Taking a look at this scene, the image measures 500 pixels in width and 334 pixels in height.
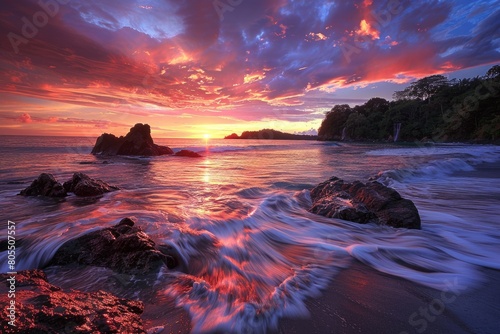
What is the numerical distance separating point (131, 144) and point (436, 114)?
75.4 meters

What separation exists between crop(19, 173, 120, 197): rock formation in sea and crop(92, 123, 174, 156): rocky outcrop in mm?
20324

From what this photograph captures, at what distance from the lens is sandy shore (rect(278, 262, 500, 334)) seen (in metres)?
2.23

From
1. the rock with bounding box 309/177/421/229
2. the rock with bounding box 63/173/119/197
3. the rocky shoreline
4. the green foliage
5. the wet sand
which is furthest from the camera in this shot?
the green foliage

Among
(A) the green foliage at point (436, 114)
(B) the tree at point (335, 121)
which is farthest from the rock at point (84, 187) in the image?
(B) the tree at point (335, 121)

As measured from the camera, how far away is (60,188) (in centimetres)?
739

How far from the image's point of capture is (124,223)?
425cm

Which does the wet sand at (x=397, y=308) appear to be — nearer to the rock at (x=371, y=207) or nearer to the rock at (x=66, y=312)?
the rock at (x=66, y=312)

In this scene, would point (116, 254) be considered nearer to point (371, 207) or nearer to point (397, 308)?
point (397, 308)

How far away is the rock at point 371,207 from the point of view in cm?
509

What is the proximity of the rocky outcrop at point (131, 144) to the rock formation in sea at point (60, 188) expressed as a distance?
800 inches

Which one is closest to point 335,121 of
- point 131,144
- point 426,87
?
point 426,87

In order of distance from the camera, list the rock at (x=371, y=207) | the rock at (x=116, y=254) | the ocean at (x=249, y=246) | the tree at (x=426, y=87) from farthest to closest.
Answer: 1. the tree at (x=426, y=87)
2. the rock at (x=371, y=207)
3. the rock at (x=116, y=254)
4. the ocean at (x=249, y=246)

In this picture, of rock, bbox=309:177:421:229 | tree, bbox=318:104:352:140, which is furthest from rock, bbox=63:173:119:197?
tree, bbox=318:104:352:140

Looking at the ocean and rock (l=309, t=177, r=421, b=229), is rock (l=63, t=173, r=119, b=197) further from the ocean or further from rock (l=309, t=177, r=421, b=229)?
rock (l=309, t=177, r=421, b=229)
